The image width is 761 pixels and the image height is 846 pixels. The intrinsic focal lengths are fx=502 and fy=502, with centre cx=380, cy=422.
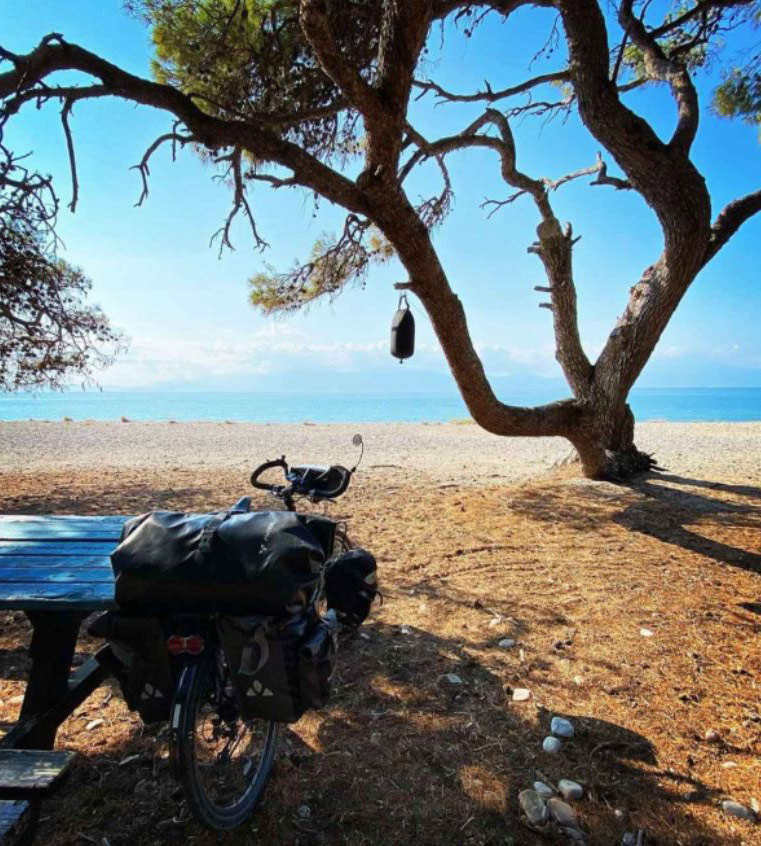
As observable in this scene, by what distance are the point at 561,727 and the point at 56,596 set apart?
6.67 feet

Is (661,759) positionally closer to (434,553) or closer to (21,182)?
(434,553)

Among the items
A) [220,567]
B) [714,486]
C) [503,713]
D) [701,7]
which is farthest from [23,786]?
[701,7]

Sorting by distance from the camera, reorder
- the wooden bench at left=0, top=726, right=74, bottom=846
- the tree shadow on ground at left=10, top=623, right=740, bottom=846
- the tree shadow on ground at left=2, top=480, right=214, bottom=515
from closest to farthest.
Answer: the wooden bench at left=0, top=726, right=74, bottom=846 → the tree shadow on ground at left=10, top=623, right=740, bottom=846 → the tree shadow on ground at left=2, top=480, right=214, bottom=515

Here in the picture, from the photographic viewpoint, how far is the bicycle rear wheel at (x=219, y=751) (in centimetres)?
141

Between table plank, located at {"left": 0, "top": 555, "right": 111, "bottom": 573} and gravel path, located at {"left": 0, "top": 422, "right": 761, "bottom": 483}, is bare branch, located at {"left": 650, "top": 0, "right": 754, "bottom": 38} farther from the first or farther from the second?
table plank, located at {"left": 0, "top": 555, "right": 111, "bottom": 573}

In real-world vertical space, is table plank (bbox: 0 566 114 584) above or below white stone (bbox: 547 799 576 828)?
above

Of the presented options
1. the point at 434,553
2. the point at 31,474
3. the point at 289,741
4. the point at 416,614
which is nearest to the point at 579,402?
the point at 434,553

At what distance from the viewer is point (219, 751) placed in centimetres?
195

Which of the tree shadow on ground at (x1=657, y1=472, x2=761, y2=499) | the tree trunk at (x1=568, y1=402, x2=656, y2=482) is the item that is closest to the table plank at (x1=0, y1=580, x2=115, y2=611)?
the tree trunk at (x1=568, y1=402, x2=656, y2=482)

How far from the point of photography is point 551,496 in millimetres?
5785

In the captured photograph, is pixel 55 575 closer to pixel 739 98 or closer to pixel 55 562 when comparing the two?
pixel 55 562

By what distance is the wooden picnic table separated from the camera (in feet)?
5.63

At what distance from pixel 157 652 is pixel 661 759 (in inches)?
74.8

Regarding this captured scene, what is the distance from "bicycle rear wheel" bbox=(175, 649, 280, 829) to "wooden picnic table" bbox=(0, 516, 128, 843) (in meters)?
0.30
